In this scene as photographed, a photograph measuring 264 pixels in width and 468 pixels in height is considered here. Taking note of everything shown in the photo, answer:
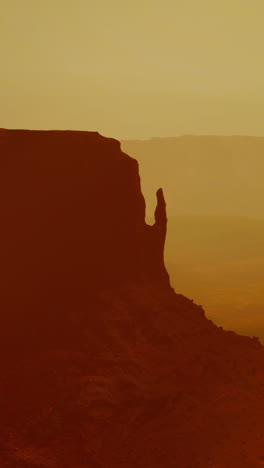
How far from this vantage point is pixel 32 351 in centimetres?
3144

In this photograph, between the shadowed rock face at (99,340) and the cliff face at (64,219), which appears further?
the cliff face at (64,219)

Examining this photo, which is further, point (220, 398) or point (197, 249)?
point (197, 249)

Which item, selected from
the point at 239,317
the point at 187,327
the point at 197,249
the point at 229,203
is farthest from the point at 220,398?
the point at 229,203

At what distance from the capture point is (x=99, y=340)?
32.1 meters

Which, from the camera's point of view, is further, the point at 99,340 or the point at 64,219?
the point at 64,219

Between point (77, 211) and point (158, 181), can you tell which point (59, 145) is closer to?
point (77, 211)

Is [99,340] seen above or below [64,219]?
below

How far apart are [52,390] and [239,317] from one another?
53.5 m

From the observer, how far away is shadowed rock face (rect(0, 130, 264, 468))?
1088 inches

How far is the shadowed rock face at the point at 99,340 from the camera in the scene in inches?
1088

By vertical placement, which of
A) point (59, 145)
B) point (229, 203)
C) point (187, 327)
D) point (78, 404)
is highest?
point (229, 203)

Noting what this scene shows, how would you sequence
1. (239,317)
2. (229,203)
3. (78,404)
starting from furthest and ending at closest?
(229,203) < (239,317) < (78,404)

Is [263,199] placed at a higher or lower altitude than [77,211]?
Answer: higher

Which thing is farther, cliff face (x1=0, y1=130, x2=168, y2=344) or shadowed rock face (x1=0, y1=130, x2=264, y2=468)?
cliff face (x1=0, y1=130, x2=168, y2=344)
